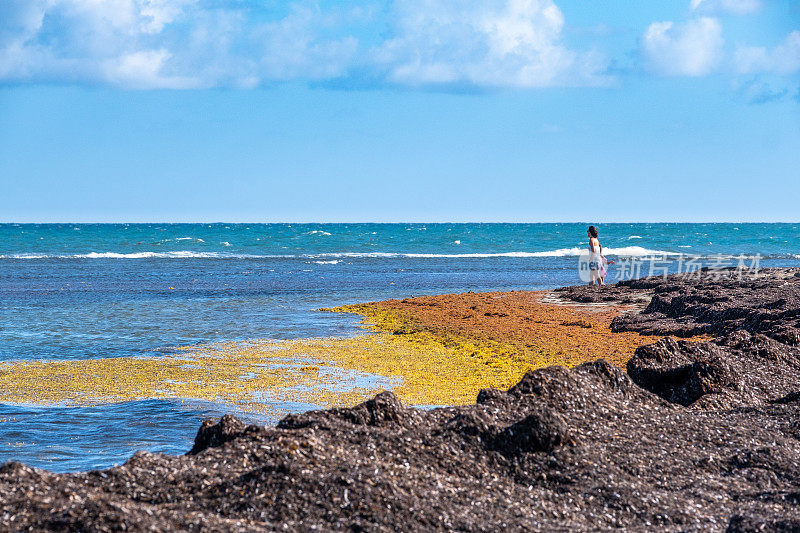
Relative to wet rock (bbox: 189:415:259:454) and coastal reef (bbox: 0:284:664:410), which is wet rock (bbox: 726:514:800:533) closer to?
wet rock (bbox: 189:415:259:454)

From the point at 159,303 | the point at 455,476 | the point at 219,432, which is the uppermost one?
the point at 219,432

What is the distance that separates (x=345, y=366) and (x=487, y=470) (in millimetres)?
6692

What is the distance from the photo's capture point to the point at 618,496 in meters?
5.46

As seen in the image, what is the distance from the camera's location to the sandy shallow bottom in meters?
10.2

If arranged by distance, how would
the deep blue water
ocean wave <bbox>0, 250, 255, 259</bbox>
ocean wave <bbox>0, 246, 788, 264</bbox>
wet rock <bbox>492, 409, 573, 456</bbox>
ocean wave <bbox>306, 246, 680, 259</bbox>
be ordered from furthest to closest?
ocean wave <bbox>306, 246, 680, 259</bbox> → ocean wave <bbox>0, 246, 788, 264</bbox> → ocean wave <bbox>0, 250, 255, 259</bbox> → the deep blue water → wet rock <bbox>492, 409, 573, 456</bbox>

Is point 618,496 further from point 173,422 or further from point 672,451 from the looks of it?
point 173,422

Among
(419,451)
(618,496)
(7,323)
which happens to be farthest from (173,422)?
(7,323)

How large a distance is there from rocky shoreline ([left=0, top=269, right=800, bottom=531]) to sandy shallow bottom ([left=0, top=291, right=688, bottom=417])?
2.84 metres

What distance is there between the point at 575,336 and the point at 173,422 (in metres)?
8.16

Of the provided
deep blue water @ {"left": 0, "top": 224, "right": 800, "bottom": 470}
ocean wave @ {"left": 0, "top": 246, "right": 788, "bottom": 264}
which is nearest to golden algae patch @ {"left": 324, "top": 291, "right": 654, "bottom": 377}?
deep blue water @ {"left": 0, "top": 224, "right": 800, "bottom": 470}

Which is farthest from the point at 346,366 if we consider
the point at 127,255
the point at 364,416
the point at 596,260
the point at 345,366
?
the point at 127,255

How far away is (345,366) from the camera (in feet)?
40.3

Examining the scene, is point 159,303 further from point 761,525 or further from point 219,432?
point 761,525

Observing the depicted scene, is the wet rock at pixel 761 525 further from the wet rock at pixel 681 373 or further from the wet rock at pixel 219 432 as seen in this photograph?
the wet rock at pixel 219 432
